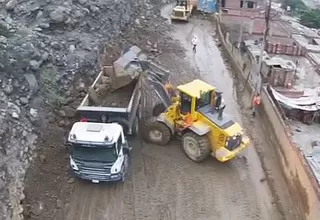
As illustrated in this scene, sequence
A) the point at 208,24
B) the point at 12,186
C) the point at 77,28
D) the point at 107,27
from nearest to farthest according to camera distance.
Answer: the point at 12,186, the point at 77,28, the point at 107,27, the point at 208,24

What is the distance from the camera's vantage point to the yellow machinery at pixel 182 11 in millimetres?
28859

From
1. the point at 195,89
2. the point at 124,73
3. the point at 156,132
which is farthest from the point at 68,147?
the point at 195,89

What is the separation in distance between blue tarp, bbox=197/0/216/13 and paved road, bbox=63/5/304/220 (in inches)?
754

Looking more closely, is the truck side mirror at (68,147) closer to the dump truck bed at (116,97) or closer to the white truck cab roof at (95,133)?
the white truck cab roof at (95,133)

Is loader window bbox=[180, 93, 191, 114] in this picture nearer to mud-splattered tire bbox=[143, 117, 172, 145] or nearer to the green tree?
mud-splattered tire bbox=[143, 117, 172, 145]

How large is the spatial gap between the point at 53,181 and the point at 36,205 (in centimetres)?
105

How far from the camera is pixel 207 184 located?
505 inches

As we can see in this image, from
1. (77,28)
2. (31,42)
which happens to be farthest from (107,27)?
(31,42)

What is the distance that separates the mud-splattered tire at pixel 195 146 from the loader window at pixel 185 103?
717 mm

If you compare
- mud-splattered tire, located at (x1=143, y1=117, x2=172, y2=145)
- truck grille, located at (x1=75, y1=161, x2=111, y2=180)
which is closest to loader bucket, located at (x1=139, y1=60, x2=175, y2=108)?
mud-splattered tire, located at (x1=143, y1=117, x2=172, y2=145)

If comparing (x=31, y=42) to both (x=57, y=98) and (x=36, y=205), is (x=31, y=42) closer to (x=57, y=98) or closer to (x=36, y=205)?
(x=57, y=98)

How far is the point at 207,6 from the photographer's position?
32188 millimetres

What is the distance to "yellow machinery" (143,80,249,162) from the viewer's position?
13156 millimetres

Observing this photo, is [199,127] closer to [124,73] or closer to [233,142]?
[233,142]
